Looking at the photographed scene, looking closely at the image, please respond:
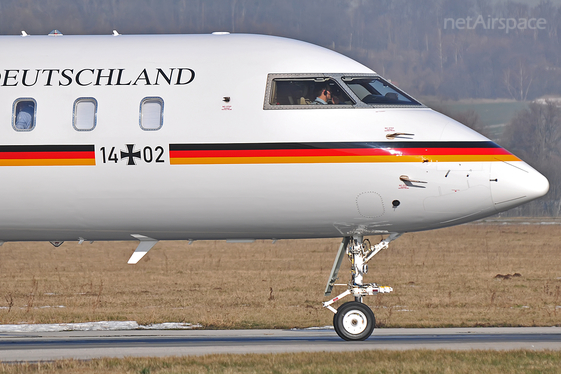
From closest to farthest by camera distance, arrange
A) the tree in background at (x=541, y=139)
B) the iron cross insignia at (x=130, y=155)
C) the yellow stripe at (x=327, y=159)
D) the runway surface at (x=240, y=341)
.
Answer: the yellow stripe at (x=327, y=159) < the iron cross insignia at (x=130, y=155) < the runway surface at (x=240, y=341) < the tree in background at (x=541, y=139)

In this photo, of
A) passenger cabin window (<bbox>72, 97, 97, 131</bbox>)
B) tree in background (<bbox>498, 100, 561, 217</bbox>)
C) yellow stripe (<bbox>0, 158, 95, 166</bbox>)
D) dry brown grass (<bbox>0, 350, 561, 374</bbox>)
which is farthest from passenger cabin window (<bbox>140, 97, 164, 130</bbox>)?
tree in background (<bbox>498, 100, 561, 217</bbox>)

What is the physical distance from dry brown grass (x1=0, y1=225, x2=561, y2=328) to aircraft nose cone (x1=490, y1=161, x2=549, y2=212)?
803cm

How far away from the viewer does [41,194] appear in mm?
16422

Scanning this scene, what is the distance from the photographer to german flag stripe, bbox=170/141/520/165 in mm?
15969

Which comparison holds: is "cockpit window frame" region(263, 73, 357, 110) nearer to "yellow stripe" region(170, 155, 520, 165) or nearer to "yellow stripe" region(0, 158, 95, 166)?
"yellow stripe" region(170, 155, 520, 165)

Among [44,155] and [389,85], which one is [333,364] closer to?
[389,85]

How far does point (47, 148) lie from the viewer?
16.2m

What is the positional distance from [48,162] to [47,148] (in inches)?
10.5

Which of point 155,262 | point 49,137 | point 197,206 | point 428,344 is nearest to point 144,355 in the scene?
point 197,206

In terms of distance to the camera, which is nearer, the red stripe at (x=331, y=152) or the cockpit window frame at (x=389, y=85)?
the red stripe at (x=331, y=152)

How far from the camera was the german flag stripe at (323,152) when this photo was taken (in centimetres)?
1597

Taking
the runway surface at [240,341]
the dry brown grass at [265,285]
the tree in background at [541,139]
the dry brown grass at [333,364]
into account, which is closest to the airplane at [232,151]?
the dry brown grass at [333,364]

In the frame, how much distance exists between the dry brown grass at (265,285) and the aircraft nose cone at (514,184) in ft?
26.3

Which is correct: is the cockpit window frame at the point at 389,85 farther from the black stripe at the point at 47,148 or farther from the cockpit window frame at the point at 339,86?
the black stripe at the point at 47,148
